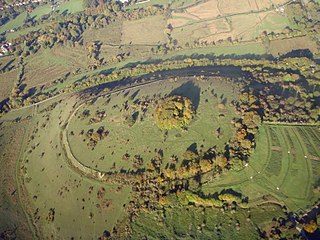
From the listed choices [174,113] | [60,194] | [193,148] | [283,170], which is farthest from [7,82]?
[283,170]

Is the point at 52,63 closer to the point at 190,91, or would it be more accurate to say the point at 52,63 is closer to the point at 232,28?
the point at 190,91

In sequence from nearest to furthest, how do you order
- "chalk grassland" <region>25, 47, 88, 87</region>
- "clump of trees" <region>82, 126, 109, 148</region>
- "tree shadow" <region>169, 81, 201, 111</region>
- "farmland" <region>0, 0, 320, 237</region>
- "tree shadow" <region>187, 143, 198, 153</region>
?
"farmland" <region>0, 0, 320, 237</region>, "tree shadow" <region>187, 143, 198, 153</region>, "clump of trees" <region>82, 126, 109, 148</region>, "tree shadow" <region>169, 81, 201, 111</region>, "chalk grassland" <region>25, 47, 88, 87</region>

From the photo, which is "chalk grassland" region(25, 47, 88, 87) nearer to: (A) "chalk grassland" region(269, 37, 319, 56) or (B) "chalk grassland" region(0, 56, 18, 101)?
(B) "chalk grassland" region(0, 56, 18, 101)

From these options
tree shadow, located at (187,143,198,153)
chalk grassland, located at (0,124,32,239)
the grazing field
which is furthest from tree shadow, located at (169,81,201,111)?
the grazing field

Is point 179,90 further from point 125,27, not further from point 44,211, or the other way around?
point 125,27

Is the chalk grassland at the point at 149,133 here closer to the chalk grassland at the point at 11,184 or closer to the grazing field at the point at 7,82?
the chalk grassland at the point at 11,184

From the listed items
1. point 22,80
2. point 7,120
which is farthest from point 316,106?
point 22,80
